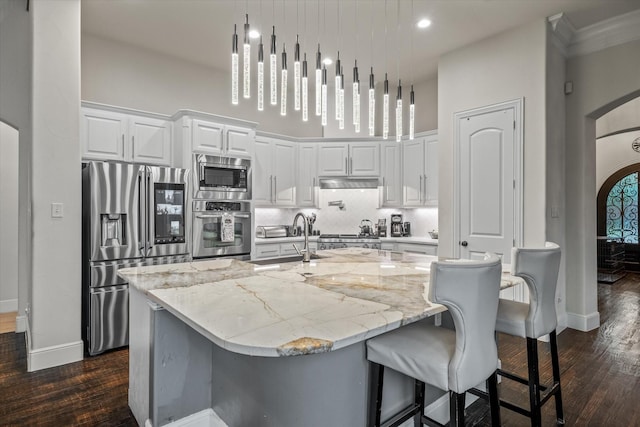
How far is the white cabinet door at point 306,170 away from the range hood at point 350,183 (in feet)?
0.74

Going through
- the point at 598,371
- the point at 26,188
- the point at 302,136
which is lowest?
the point at 598,371

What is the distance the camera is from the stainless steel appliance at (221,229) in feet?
13.2

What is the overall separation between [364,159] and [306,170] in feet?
2.94

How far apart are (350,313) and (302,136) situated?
16.1ft

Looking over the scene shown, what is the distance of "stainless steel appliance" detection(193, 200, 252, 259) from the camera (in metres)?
4.03

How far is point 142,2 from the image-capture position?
3400 mm

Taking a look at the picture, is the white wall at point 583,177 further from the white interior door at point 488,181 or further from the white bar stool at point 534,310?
the white bar stool at point 534,310

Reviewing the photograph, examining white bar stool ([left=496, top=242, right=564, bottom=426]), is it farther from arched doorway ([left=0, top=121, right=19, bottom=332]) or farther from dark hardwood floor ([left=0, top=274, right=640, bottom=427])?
arched doorway ([left=0, top=121, right=19, bottom=332])

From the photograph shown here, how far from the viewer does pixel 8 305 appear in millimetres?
4586

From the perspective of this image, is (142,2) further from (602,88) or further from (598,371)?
(598,371)

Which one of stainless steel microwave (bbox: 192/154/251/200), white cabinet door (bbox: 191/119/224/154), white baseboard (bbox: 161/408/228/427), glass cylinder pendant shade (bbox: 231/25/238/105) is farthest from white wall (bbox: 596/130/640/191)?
white baseboard (bbox: 161/408/228/427)

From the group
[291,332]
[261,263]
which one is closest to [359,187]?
[261,263]

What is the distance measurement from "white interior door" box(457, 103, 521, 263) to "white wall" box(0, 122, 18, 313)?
5.52 meters

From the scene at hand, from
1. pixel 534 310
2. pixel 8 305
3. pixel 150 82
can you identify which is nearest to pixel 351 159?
pixel 150 82
